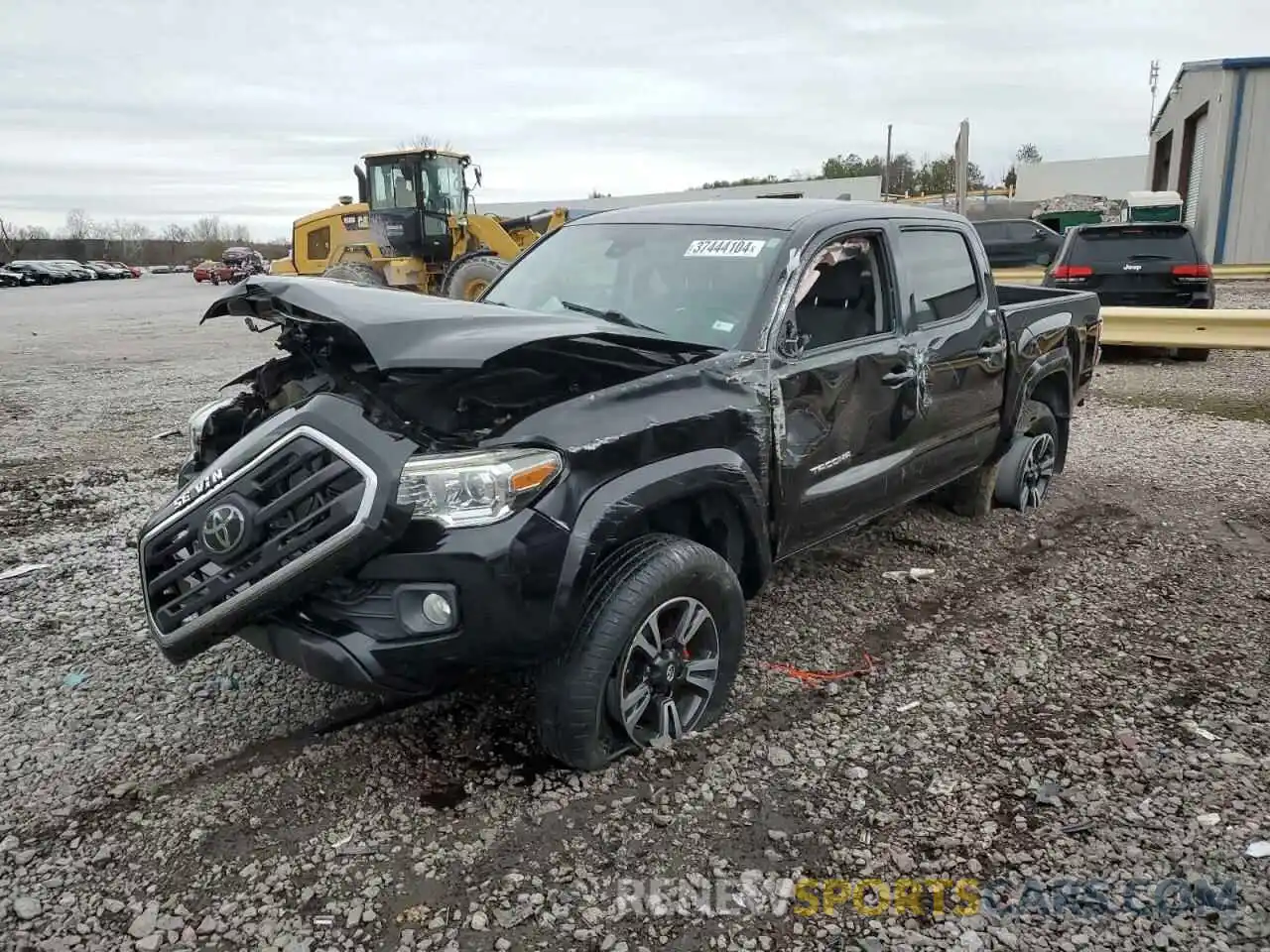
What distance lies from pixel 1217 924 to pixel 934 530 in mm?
3384

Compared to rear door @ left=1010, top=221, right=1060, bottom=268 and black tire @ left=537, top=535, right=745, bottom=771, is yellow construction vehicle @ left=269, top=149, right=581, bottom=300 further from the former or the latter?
black tire @ left=537, top=535, right=745, bottom=771

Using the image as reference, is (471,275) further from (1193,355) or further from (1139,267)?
(1193,355)

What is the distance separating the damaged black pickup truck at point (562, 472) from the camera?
9.30 feet

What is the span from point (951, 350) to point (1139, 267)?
28.8 ft

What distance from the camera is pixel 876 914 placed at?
104 inches

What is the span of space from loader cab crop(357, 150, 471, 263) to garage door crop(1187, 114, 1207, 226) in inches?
753

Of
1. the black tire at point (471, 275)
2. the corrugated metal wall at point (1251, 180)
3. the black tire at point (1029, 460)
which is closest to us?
the black tire at point (1029, 460)

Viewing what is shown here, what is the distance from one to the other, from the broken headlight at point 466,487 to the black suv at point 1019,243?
64.5 feet

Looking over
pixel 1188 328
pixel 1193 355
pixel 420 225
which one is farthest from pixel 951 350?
pixel 420 225

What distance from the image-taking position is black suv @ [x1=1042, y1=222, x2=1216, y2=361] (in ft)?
38.8

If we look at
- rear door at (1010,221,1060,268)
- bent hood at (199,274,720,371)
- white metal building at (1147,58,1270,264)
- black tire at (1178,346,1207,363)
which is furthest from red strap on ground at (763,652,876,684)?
white metal building at (1147,58,1270,264)

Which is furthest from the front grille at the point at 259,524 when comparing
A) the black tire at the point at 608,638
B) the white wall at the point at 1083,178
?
the white wall at the point at 1083,178

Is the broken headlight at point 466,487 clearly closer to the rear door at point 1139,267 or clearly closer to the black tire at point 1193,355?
the rear door at point 1139,267

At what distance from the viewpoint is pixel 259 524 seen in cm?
295
